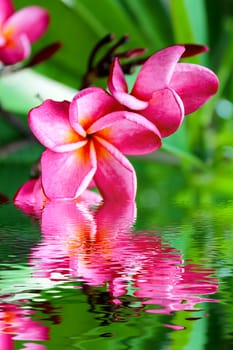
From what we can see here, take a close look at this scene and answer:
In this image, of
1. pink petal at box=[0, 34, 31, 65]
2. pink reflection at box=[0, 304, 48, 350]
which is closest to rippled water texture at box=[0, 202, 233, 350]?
pink reflection at box=[0, 304, 48, 350]

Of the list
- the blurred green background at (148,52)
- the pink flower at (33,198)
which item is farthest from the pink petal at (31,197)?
the blurred green background at (148,52)

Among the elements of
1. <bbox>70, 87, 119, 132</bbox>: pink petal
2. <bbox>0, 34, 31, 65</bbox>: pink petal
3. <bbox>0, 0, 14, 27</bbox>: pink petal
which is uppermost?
<bbox>0, 0, 14, 27</bbox>: pink petal

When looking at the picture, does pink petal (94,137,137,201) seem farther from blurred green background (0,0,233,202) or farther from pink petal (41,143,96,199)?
blurred green background (0,0,233,202)

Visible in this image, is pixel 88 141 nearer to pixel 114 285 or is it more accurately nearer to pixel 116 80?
pixel 116 80

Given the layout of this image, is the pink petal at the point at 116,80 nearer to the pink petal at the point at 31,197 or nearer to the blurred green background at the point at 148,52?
the pink petal at the point at 31,197

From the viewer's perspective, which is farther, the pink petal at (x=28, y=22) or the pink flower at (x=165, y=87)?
the pink petal at (x=28, y=22)

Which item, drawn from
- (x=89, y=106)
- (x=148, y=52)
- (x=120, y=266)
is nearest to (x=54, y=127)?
(x=89, y=106)

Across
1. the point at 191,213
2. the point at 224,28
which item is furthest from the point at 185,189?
the point at 224,28
